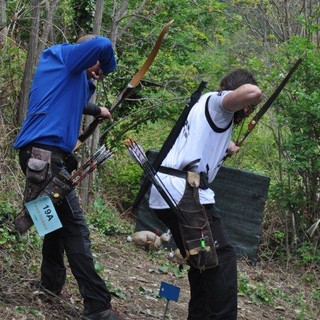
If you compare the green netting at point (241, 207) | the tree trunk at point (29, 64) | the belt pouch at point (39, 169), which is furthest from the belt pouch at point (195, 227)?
the green netting at point (241, 207)

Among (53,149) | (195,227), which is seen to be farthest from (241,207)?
(53,149)

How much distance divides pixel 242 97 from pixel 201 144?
1.42ft

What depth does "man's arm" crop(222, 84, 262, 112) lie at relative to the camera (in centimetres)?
450

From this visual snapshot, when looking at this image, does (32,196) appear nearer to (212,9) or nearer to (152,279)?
(152,279)

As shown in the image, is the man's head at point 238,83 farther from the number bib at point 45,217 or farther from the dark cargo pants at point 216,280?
the number bib at point 45,217

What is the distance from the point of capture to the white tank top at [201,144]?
470 cm

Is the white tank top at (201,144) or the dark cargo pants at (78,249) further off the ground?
the white tank top at (201,144)

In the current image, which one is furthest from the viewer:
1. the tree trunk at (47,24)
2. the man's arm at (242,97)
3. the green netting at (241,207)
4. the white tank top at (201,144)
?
the green netting at (241,207)

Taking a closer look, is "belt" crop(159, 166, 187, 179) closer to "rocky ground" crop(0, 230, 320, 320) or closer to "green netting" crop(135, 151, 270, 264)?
"rocky ground" crop(0, 230, 320, 320)

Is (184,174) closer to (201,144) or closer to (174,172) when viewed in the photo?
(174,172)

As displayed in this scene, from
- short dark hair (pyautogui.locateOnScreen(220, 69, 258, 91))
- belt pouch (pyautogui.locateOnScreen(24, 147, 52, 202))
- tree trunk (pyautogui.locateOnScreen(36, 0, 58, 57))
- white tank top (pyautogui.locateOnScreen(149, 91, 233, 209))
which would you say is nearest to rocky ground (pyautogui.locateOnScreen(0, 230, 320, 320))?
belt pouch (pyautogui.locateOnScreen(24, 147, 52, 202))

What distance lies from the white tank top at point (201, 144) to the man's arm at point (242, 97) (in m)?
0.08

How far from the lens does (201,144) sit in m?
4.70

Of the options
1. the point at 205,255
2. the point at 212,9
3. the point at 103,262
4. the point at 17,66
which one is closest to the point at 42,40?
the point at 17,66
